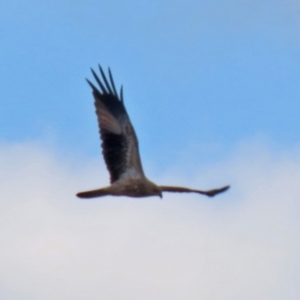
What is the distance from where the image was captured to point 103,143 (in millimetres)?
12336

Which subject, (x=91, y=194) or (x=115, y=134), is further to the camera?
(x=115, y=134)

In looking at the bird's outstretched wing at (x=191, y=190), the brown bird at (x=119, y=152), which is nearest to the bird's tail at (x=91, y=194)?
the brown bird at (x=119, y=152)

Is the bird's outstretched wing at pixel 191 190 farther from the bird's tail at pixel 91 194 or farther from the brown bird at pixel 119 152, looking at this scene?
the bird's tail at pixel 91 194

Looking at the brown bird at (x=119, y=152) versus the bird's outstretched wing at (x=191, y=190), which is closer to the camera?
the brown bird at (x=119, y=152)

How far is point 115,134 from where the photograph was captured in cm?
1246

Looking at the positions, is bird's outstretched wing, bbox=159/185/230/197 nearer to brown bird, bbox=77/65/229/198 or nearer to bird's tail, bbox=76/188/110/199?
brown bird, bbox=77/65/229/198

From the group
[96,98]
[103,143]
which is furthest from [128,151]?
[96,98]

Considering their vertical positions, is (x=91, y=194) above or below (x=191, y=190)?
below

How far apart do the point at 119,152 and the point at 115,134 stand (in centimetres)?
35

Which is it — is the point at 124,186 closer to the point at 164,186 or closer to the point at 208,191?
the point at 164,186

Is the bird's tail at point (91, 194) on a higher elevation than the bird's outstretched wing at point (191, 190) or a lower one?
lower

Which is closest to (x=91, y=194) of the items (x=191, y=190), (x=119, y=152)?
(x=119, y=152)

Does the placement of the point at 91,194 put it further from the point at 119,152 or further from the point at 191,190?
the point at 191,190

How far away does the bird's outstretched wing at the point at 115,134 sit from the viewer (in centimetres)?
1211
